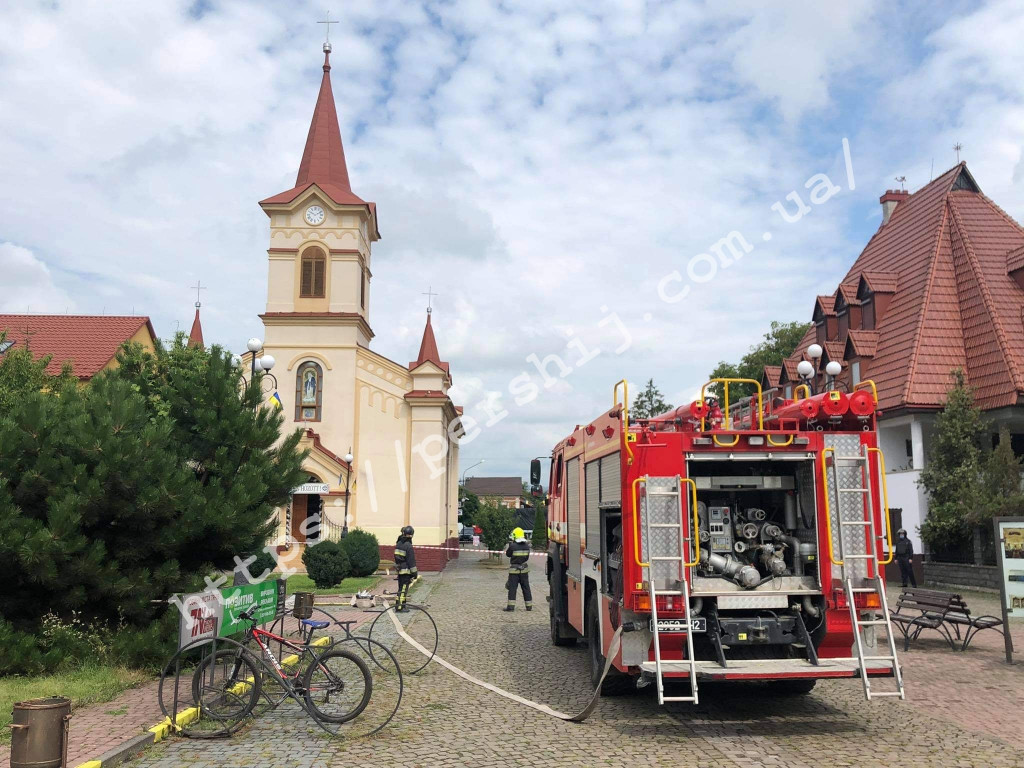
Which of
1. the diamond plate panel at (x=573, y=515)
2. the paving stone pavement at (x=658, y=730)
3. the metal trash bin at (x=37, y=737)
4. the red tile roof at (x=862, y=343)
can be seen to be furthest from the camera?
the red tile roof at (x=862, y=343)

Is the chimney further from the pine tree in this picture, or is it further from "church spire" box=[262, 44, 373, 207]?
"church spire" box=[262, 44, 373, 207]

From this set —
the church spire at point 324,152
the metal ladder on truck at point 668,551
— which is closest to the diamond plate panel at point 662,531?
the metal ladder on truck at point 668,551

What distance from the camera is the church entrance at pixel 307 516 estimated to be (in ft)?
Result: 104

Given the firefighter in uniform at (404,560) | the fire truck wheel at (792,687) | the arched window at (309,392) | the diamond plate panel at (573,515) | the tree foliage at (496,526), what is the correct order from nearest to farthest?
the fire truck wheel at (792,687), the diamond plate panel at (573,515), the firefighter in uniform at (404,560), the arched window at (309,392), the tree foliage at (496,526)

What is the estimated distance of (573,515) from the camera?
36.0 feet

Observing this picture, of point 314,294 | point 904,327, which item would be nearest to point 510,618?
point 904,327

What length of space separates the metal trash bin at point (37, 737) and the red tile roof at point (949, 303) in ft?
78.7

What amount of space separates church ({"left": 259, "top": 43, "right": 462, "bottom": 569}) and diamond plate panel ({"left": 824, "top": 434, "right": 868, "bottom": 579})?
2500 centimetres

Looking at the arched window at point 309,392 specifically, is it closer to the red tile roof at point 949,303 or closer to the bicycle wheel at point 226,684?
the red tile roof at point 949,303

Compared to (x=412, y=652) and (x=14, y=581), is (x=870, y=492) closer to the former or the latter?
(x=412, y=652)

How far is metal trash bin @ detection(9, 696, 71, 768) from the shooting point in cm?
566

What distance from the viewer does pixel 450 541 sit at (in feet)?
124

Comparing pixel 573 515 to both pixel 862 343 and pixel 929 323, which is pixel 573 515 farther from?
pixel 862 343

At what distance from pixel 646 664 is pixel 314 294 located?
93.6 feet
